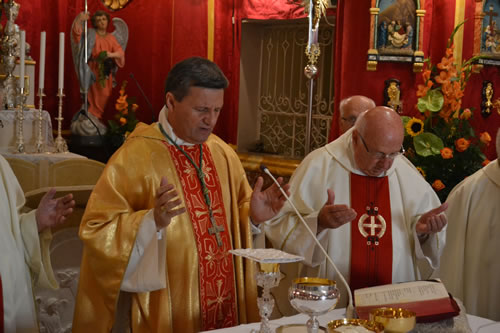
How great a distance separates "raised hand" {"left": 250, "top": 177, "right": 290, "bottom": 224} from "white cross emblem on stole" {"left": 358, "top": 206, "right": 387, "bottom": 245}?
632 mm

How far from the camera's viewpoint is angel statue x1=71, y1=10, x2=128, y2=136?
8.56 m

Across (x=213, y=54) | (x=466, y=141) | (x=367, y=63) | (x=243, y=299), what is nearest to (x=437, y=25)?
(x=367, y=63)

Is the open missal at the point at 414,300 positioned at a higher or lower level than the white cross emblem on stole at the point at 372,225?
lower

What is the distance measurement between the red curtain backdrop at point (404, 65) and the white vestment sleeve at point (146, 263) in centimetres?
432

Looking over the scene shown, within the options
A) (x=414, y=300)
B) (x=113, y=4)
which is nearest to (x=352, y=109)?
(x=414, y=300)

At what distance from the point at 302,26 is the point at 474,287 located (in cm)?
480

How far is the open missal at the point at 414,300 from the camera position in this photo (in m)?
2.71

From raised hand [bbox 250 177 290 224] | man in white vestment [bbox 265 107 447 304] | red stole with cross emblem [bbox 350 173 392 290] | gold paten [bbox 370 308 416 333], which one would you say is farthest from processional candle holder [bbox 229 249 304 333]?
red stole with cross emblem [bbox 350 173 392 290]

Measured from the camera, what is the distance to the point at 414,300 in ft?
9.04

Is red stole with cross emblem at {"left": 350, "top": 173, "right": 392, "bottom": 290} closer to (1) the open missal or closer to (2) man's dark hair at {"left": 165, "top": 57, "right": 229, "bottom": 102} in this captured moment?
(1) the open missal

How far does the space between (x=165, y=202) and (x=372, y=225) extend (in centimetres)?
125

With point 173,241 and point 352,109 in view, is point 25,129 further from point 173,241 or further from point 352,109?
point 173,241

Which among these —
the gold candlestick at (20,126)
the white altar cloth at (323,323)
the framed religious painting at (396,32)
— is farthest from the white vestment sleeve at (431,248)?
the gold candlestick at (20,126)

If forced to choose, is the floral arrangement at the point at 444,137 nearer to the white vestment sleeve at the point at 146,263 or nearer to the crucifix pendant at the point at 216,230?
the crucifix pendant at the point at 216,230
